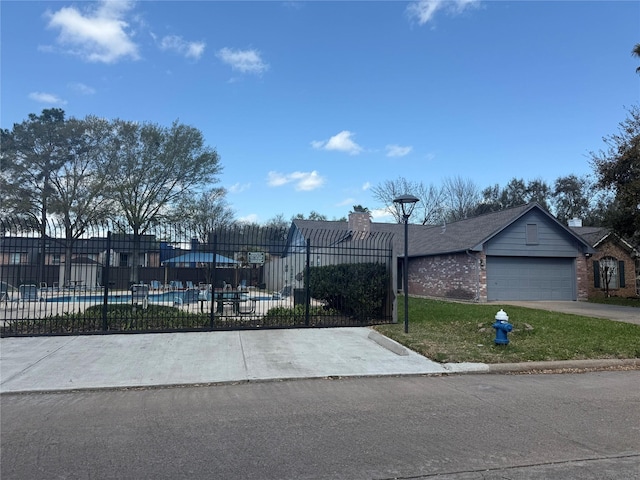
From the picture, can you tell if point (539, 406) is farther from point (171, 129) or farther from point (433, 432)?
point (171, 129)

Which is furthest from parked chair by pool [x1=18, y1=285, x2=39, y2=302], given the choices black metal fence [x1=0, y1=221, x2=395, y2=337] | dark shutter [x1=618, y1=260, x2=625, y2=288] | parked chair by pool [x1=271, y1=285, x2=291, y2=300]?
dark shutter [x1=618, y1=260, x2=625, y2=288]

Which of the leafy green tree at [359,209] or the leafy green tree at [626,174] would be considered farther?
the leafy green tree at [359,209]

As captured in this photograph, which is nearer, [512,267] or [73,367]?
[73,367]

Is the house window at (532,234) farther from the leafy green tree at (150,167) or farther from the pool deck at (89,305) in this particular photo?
the leafy green tree at (150,167)

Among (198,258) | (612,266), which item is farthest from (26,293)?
(612,266)

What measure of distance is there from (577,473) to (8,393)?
264 inches

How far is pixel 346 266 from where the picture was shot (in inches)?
493

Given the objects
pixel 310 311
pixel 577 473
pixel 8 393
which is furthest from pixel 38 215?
pixel 577 473

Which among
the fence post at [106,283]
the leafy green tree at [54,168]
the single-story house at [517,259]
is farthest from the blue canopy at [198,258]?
the leafy green tree at [54,168]

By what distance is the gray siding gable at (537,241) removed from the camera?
20.6m

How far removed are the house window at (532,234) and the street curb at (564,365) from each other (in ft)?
45.3

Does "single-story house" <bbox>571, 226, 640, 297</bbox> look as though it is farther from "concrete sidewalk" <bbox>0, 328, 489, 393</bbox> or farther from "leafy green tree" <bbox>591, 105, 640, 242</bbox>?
"concrete sidewalk" <bbox>0, 328, 489, 393</bbox>

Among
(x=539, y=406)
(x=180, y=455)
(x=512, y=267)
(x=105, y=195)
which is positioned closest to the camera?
(x=180, y=455)

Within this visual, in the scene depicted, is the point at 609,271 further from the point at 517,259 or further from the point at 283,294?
the point at 283,294
